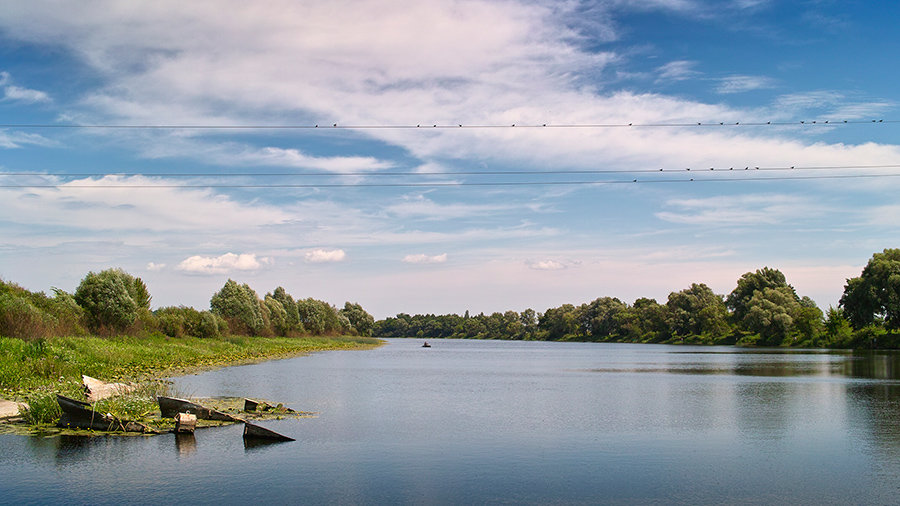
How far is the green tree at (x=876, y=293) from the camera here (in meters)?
89.7

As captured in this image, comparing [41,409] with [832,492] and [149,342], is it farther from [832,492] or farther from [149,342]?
[149,342]

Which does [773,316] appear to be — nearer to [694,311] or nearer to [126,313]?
[694,311]

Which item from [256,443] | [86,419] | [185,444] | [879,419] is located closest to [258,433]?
[256,443]

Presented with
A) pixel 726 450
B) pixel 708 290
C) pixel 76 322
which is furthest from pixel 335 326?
pixel 726 450

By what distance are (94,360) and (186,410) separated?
16.5 m

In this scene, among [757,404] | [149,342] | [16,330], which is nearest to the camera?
[757,404]

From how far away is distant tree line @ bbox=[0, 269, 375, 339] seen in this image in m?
39.9

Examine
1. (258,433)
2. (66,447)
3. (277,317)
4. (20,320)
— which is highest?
(20,320)

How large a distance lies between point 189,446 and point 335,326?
13441 centimetres

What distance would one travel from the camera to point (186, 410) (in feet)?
77.6

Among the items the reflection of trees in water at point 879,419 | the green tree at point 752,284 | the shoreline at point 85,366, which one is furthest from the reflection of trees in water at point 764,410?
the green tree at point 752,284

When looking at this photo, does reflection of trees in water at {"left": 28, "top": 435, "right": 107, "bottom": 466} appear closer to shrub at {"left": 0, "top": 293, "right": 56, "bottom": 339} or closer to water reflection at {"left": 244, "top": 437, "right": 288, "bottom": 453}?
water reflection at {"left": 244, "top": 437, "right": 288, "bottom": 453}

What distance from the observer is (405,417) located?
26969 millimetres

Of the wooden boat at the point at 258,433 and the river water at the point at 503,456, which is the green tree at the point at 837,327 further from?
the wooden boat at the point at 258,433
